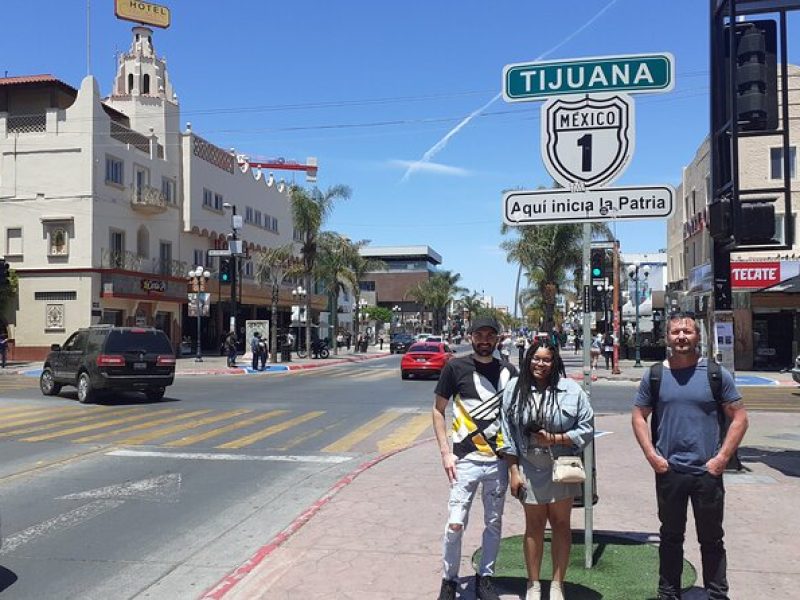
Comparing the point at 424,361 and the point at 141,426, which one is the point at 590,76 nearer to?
the point at 141,426

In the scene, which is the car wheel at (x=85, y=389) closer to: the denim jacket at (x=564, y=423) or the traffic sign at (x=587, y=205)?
the traffic sign at (x=587, y=205)

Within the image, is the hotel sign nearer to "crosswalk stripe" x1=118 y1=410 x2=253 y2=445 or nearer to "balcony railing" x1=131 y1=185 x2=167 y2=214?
"balcony railing" x1=131 y1=185 x2=167 y2=214

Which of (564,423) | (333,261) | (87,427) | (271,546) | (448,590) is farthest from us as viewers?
(333,261)

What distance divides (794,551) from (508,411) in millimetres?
3117

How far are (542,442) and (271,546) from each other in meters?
2.69

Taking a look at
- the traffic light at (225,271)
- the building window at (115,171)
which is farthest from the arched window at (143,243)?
the traffic light at (225,271)

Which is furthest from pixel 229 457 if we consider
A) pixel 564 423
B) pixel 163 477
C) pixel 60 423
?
pixel 564 423

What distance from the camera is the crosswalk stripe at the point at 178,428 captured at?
495 inches

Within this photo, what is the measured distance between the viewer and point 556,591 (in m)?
Answer: 4.70

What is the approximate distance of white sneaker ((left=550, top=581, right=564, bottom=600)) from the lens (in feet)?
15.4

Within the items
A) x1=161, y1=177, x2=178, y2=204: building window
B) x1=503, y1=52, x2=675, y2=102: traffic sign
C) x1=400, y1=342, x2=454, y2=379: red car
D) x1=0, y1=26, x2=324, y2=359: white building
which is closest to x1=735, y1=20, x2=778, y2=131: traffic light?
x1=503, y1=52, x2=675, y2=102: traffic sign

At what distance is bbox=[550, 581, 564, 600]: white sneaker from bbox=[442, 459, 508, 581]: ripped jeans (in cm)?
43

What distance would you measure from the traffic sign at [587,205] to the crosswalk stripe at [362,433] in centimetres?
703

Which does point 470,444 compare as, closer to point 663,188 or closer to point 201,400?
point 663,188
